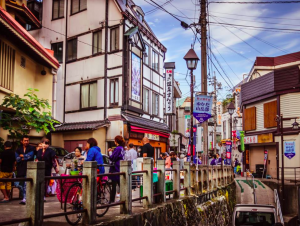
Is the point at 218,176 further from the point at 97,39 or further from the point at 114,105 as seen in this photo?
the point at 97,39

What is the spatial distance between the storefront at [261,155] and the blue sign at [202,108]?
20.9 meters

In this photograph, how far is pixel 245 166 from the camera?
135 feet

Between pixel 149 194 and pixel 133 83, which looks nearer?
pixel 149 194

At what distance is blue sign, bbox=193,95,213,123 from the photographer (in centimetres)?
1573

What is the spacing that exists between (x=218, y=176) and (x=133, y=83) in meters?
8.90

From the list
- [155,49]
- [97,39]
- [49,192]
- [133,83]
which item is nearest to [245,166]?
[155,49]

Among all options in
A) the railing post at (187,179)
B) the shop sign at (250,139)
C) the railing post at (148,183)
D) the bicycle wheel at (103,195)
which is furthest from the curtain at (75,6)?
the bicycle wheel at (103,195)

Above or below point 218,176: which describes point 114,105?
above

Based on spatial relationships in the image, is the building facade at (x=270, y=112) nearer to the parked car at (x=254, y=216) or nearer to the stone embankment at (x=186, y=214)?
the stone embankment at (x=186, y=214)

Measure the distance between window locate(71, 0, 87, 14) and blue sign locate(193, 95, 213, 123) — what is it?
1611 centimetres

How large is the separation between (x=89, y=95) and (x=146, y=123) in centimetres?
492

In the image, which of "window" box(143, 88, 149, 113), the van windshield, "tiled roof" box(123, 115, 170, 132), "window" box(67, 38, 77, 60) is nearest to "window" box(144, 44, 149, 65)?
"window" box(143, 88, 149, 113)

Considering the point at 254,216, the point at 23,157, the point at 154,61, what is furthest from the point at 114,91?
the point at 23,157

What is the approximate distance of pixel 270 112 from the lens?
35.4m
